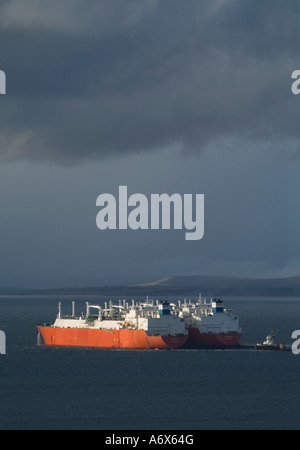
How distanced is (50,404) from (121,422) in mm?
11344

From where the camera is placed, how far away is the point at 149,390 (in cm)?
10594

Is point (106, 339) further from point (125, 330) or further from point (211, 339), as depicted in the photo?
point (211, 339)

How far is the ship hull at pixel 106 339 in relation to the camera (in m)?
146

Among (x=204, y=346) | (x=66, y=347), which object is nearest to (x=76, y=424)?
(x=204, y=346)

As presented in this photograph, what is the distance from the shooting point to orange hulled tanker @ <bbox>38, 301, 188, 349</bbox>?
146m

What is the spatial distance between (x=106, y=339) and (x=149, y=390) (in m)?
47.6

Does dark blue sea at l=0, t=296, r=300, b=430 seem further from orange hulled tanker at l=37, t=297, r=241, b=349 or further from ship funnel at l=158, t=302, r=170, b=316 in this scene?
ship funnel at l=158, t=302, r=170, b=316

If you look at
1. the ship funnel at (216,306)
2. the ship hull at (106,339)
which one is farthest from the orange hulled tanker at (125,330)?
the ship funnel at (216,306)

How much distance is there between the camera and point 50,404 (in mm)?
96312

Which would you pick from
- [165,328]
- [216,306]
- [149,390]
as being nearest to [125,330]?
[165,328]

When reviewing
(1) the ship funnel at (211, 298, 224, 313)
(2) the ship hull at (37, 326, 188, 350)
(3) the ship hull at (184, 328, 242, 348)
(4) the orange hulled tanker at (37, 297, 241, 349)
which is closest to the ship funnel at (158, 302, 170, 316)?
(4) the orange hulled tanker at (37, 297, 241, 349)

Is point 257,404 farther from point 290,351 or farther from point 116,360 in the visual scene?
point 290,351

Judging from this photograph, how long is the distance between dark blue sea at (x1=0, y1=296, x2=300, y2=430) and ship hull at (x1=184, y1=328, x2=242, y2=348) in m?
1.31
